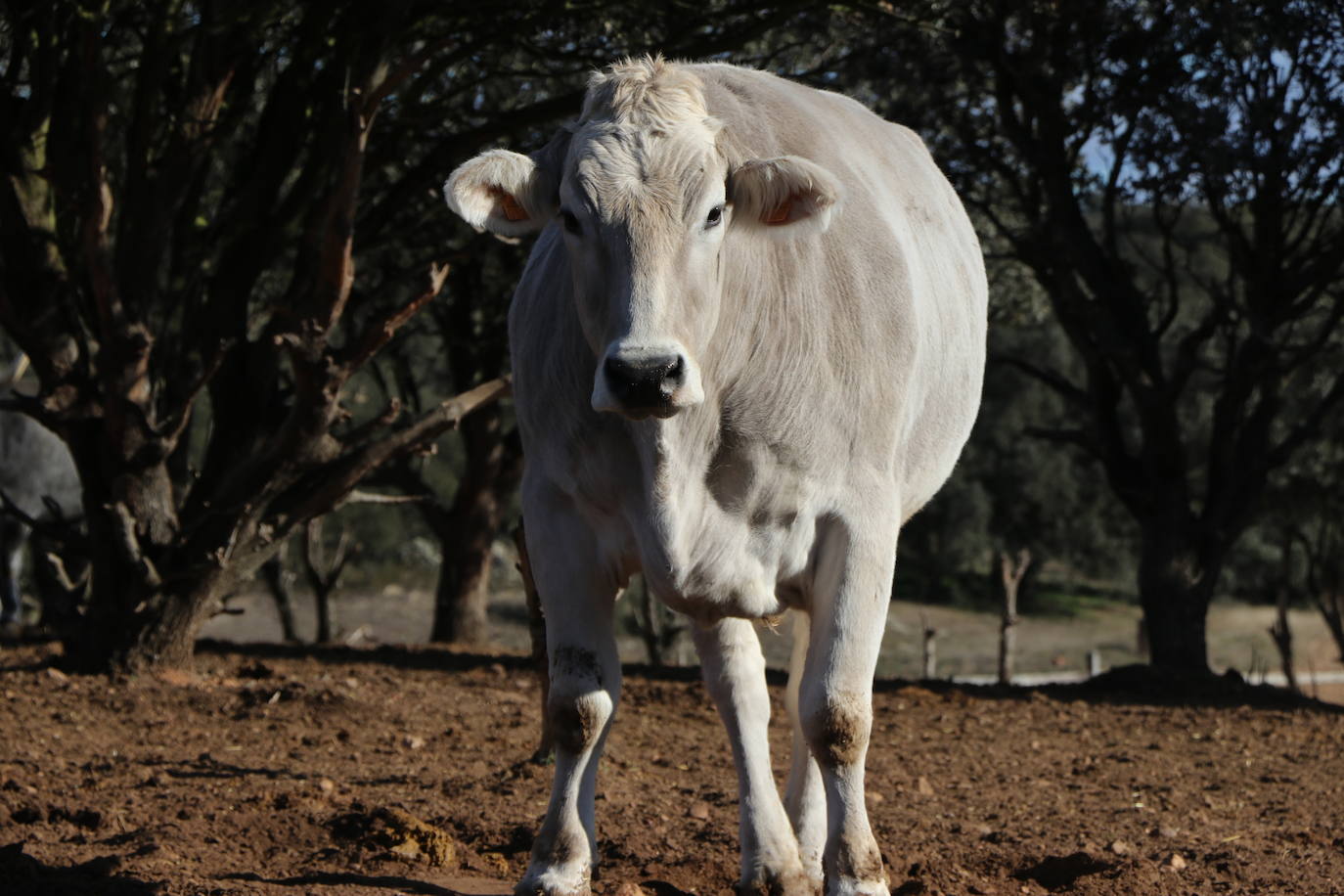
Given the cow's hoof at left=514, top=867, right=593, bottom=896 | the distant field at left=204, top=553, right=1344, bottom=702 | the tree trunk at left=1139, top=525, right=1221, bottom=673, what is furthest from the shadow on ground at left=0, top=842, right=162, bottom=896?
the distant field at left=204, top=553, right=1344, bottom=702

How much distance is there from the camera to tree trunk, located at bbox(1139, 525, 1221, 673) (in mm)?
12461

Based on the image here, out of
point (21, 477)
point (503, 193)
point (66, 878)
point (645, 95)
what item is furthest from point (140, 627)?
point (21, 477)

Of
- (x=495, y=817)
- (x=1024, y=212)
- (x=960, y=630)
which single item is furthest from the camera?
(x=960, y=630)

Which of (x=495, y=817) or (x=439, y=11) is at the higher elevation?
(x=439, y=11)

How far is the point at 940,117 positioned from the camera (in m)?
12.9

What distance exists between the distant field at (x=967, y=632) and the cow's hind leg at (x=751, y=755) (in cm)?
1946

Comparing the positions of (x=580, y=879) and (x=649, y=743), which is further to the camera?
(x=649, y=743)

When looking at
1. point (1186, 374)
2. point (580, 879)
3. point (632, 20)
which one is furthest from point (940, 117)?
point (580, 879)

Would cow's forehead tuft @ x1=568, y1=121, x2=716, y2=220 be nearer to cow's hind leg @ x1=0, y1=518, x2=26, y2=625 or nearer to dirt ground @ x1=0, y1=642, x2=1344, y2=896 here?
dirt ground @ x1=0, y1=642, x2=1344, y2=896

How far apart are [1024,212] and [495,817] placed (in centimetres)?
875

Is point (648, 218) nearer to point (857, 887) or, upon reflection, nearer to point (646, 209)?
point (646, 209)

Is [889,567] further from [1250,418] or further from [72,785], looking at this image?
[1250,418]

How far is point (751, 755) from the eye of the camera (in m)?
5.02

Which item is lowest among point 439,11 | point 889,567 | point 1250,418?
point 889,567
